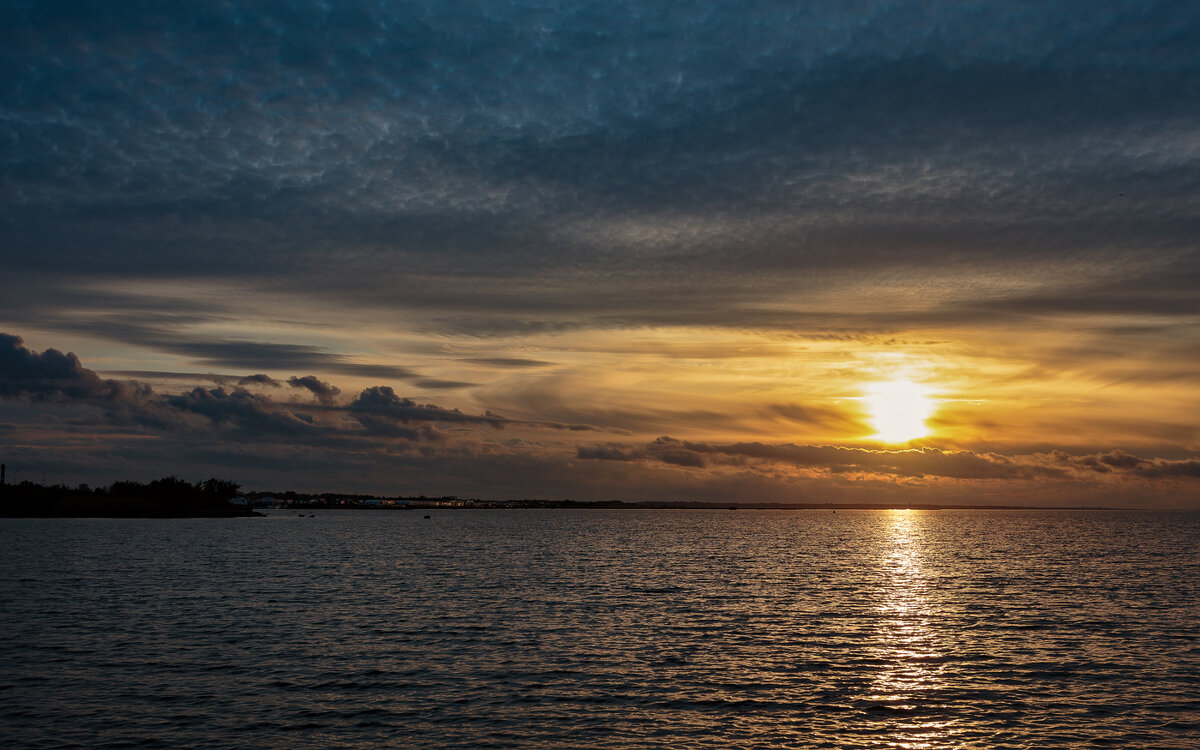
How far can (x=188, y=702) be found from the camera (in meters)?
38.0

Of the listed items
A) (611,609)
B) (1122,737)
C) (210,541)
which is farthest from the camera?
(210,541)

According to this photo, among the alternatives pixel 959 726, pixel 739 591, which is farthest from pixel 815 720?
pixel 739 591

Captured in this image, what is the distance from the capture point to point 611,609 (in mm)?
67688

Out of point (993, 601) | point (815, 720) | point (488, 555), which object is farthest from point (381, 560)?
point (815, 720)

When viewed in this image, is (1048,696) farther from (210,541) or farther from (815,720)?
(210,541)

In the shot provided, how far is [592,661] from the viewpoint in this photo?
47.2 metres

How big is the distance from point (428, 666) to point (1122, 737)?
31.0 metres

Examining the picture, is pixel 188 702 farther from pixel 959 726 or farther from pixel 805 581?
pixel 805 581

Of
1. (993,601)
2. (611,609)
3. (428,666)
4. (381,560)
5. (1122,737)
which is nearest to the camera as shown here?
(1122,737)

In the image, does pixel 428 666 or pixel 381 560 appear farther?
pixel 381 560

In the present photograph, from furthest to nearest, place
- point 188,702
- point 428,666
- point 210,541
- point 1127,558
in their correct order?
point 210,541
point 1127,558
point 428,666
point 188,702

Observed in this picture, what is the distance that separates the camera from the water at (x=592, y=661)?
34.6 m

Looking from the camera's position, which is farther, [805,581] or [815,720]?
[805,581]

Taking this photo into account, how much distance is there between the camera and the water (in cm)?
3456
